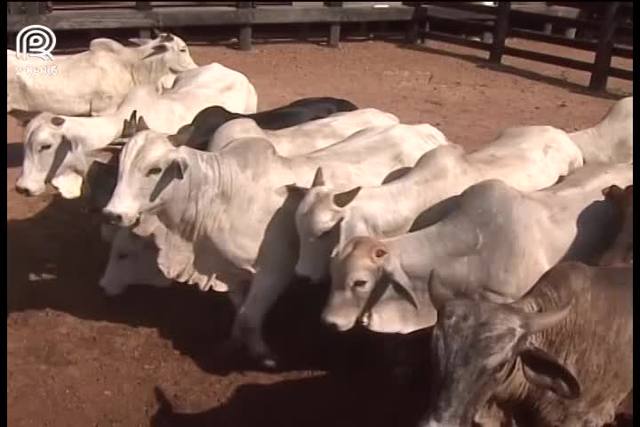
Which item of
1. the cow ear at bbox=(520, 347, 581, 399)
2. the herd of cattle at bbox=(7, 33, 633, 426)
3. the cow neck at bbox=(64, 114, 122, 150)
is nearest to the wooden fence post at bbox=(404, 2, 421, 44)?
the herd of cattle at bbox=(7, 33, 633, 426)

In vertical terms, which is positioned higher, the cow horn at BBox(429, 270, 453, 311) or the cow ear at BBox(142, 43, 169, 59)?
the cow ear at BBox(142, 43, 169, 59)

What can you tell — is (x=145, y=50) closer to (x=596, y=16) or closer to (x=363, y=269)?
(x=363, y=269)

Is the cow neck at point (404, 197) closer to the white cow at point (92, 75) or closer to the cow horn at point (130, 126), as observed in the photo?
the cow horn at point (130, 126)

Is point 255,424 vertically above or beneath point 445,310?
beneath

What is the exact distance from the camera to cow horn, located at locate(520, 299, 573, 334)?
3508 millimetres

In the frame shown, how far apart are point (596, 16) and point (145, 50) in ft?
41.2

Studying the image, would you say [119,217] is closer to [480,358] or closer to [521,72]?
[480,358]

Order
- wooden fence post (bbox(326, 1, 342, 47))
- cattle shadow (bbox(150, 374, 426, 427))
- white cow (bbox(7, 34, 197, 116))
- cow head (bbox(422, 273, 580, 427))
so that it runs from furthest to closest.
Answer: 1. wooden fence post (bbox(326, 1, 342, 47))
2. white cow (bbox(7, 34, 197, 116))
3. cattle shadow (bbox(150, 374, 426, 427))
4. cow head (bbox(422, 273, 580, 427))

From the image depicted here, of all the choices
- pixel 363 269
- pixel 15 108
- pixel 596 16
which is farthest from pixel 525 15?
pixel 363 269

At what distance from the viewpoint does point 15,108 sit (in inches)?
316

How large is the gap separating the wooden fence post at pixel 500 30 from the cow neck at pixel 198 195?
33.5 feet

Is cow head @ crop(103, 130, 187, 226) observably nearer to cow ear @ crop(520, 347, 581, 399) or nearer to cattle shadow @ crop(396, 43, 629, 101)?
cow ear @ crop(520, 347, 581, 399)

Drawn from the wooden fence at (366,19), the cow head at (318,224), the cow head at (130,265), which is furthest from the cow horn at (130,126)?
the wooden fence at (366,19)

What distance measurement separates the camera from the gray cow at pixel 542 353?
3451 mm
